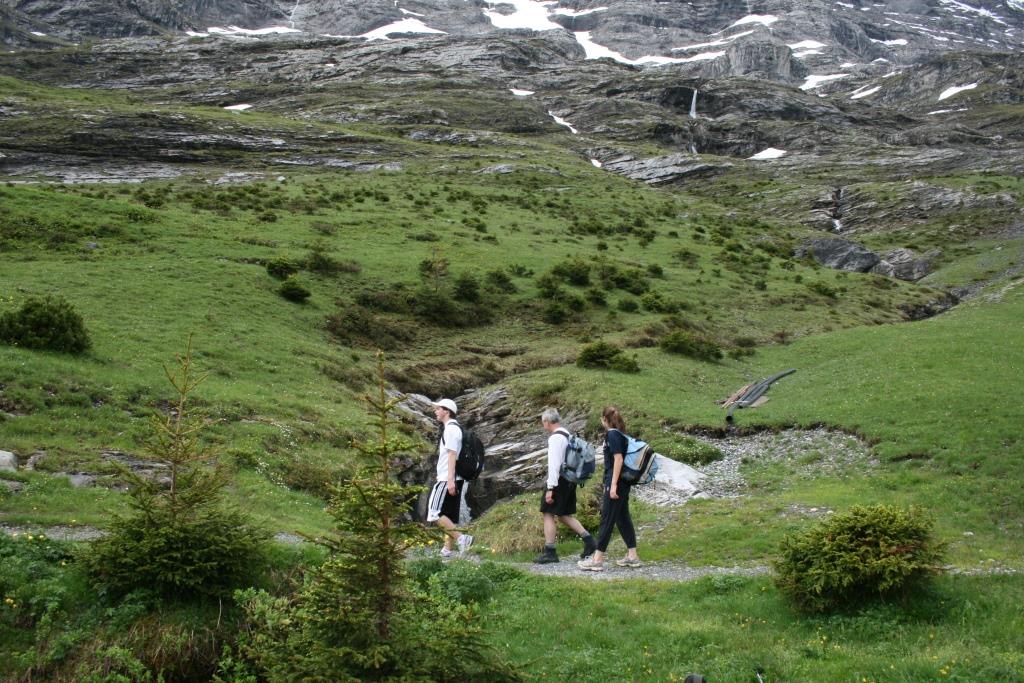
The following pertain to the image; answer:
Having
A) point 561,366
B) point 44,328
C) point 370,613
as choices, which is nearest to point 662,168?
point 561,366

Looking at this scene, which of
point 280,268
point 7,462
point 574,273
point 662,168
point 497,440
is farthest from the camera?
point 662,168

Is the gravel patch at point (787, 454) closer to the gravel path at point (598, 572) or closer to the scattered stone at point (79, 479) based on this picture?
the gravel path at point (598, 572)

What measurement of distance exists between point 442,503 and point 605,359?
22.2 m

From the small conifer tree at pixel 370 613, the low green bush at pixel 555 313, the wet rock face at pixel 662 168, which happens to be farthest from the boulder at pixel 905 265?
the small conifer tree at pixel 370 613

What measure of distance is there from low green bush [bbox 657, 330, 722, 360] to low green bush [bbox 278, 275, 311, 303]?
2137 cm

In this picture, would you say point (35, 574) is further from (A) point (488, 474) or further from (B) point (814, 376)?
(B) point (814, 376)

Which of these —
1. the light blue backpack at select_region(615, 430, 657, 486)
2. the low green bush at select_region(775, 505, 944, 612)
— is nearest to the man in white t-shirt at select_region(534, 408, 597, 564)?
the light blue backpack at select_region(615, 430, 657, 486)

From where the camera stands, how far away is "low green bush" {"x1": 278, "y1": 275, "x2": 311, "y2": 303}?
39938mm

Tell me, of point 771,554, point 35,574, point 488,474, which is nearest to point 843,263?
point 488,474

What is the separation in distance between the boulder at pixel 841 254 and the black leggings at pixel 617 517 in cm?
7104

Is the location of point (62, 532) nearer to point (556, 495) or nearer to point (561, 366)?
point (556, 495)

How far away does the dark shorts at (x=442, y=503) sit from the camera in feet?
48.5

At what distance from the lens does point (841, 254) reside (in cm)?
7850

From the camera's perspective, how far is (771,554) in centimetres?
1495
